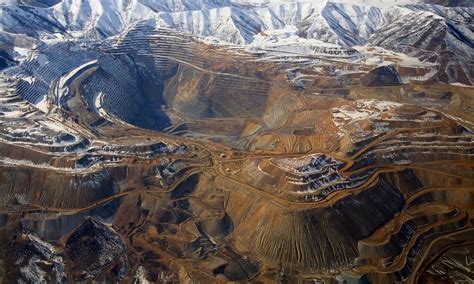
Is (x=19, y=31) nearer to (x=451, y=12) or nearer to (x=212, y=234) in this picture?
(x=212, y=234)

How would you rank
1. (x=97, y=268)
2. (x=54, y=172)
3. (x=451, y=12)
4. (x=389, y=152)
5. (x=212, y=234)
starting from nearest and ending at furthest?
(x=97, y=268)
(x=212, y=234)
(x=54, y=172)
(x=389, y=152)
(x=451, y=12)

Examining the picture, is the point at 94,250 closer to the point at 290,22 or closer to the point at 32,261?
the point at 32,261

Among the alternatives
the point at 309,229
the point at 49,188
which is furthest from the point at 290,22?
the point at 49,188

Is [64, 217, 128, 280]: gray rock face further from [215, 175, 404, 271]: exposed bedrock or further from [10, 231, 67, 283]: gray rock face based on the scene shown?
[215, 175, 404, 271]: exposed bedrock

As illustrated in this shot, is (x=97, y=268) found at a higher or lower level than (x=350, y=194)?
lower

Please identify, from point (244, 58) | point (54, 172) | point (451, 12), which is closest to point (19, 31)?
point (244, 58)

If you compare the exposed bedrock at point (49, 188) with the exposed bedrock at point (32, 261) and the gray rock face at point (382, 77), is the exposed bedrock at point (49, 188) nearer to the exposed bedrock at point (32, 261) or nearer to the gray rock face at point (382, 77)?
the exposed bedrock at point (32, 261)

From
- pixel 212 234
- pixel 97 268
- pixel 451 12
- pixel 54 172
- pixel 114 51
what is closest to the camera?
pixel 97 268
